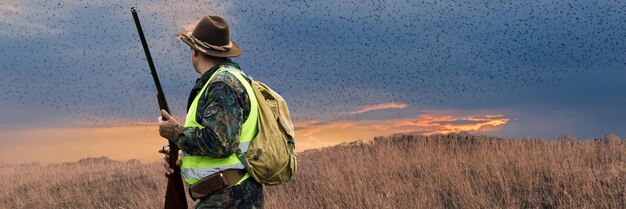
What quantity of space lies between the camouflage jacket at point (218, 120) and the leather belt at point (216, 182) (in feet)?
0.43

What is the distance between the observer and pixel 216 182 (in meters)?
3.63

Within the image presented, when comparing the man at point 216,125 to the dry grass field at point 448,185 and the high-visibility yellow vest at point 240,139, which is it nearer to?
the high-visibility yellow vest at point 240,139

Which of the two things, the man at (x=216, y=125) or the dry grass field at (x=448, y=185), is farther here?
the dry grass field at (x=448, y=185)

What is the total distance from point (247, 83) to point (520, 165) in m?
6.17

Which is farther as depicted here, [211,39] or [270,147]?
[211,39]

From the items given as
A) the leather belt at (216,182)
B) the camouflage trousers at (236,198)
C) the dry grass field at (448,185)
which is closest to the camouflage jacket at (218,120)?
the leather belt at (216,182)

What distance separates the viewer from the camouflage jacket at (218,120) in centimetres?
344

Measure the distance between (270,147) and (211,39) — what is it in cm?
73

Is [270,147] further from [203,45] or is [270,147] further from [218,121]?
[203,45]

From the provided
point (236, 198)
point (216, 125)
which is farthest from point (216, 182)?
point (216, 125)

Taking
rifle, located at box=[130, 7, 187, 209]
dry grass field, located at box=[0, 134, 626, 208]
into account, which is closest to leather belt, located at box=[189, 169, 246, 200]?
rifle, located at box=[130, 7, 187, 209]

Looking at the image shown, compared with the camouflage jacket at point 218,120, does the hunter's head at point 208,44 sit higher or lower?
higher

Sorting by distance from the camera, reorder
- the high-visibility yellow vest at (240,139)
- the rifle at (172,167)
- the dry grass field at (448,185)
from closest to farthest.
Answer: the high-visibility yellow vest at (240,139) < the rifle at (172,167) < the dry grass field at (448,185)

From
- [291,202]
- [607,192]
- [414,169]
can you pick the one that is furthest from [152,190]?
[607,192]
